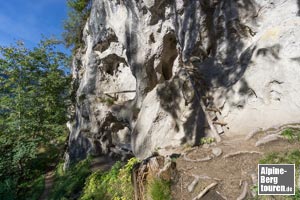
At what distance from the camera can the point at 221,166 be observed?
4.88 meters

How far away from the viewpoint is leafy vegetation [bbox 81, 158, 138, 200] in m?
6.56

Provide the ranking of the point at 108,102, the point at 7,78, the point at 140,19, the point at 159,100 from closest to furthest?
the point at 159,100, the point at 140,19, the point at 108,102, the point at 7,78

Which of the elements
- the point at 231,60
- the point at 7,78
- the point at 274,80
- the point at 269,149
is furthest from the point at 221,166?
the point at 7,78

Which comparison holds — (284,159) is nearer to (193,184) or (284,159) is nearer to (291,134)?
(291,134)

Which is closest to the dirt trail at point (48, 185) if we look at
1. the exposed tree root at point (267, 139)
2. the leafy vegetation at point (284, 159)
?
the exposed tree root at point (267, 139)

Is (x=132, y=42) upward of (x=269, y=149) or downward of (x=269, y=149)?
upward

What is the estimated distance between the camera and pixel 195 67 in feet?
26.3

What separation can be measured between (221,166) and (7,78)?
53.4 ft

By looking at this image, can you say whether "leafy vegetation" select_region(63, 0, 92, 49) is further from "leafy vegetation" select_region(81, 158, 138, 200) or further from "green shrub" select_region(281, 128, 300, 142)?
"green shrub" select_region(281, 128, 300, 142)

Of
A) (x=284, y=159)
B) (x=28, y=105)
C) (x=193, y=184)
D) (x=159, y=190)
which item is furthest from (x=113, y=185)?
(x=28, y=105)

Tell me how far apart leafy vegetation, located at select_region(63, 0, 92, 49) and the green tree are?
6.28 feet

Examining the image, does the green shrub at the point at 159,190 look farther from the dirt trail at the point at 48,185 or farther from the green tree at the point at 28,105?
the green tree at the point at 28,105

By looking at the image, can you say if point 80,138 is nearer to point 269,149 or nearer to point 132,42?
point 132,42

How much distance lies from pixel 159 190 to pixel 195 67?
15.0 ft
